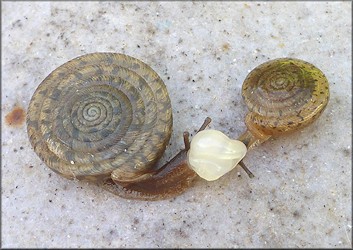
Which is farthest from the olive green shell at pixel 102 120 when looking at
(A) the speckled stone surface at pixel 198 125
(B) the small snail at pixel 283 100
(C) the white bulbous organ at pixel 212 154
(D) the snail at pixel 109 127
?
(B) the small snail at pixel 283 100

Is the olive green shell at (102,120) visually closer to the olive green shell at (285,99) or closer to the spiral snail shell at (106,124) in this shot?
the spiral snail shell at (106,124)

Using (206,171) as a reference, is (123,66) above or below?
above

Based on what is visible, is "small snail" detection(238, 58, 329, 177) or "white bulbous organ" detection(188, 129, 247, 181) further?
"small snail" detection(238, 58, 329, 177)

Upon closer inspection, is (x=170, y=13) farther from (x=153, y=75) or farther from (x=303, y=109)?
(x=303, y=109)

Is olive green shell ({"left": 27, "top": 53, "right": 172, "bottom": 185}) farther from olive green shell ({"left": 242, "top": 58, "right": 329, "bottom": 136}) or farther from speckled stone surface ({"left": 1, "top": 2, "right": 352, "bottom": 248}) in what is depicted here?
olive green shell ({"left": 242, "top": 58, "right": 329, "bottom": 136})

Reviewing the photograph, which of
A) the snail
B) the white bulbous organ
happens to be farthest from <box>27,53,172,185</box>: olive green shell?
the white bulbous organ

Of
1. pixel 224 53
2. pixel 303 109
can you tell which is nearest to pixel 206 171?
pixel 303 109

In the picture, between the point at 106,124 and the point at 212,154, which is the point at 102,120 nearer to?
the point at 106,124

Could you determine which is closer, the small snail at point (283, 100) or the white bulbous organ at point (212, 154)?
the white bulbous organ at point (212, 154)
